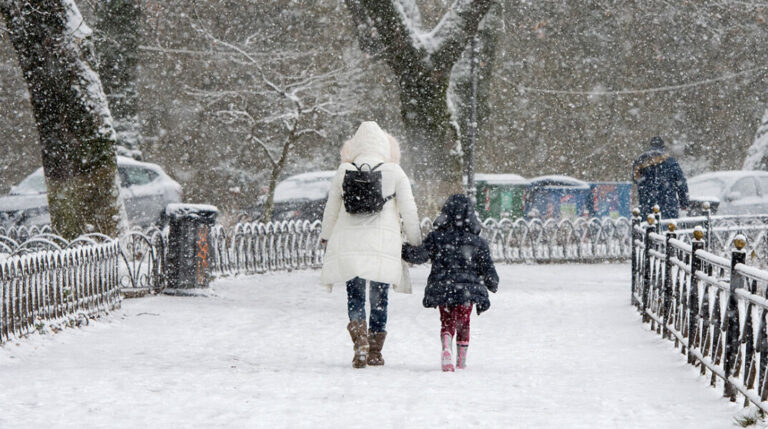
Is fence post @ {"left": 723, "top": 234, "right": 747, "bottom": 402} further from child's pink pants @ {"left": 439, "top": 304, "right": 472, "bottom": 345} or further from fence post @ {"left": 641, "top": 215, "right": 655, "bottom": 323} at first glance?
fence post @ {"left": 641, "top": 215, "right": 655, "bottom": 323}

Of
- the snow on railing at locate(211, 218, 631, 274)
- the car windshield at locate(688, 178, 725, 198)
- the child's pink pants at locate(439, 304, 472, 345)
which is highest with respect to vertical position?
the car windshield at locate(688, 178, 725, 198)

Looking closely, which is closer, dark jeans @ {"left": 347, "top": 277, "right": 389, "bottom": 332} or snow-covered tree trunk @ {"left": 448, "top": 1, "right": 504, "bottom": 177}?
dark jeans @ {"left": 347, "top": 277, "right": 389, "bottom": 332}

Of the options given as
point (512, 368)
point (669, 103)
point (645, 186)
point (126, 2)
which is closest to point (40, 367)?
point (512, 368)

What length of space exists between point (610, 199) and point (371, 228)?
20.1 metres

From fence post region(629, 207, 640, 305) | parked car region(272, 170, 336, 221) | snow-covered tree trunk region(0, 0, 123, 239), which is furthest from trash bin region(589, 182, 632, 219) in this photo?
snow-covered tree trunk region(0, 0, 123, 239)

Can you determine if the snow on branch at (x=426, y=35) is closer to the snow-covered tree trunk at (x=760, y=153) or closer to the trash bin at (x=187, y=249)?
the trash bin at (x=187, y=249)

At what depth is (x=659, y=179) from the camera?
13711 mm

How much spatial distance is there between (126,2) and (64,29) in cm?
1040

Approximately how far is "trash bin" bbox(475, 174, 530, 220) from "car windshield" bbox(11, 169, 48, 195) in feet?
34.5

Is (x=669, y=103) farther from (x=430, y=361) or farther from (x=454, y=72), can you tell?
(x=430, y=361)

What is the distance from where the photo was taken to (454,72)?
29.4m

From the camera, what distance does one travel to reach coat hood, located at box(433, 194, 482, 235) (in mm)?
6988

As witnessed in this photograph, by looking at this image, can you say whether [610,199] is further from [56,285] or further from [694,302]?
[694,302]

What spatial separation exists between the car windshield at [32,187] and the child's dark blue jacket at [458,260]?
1421cm
